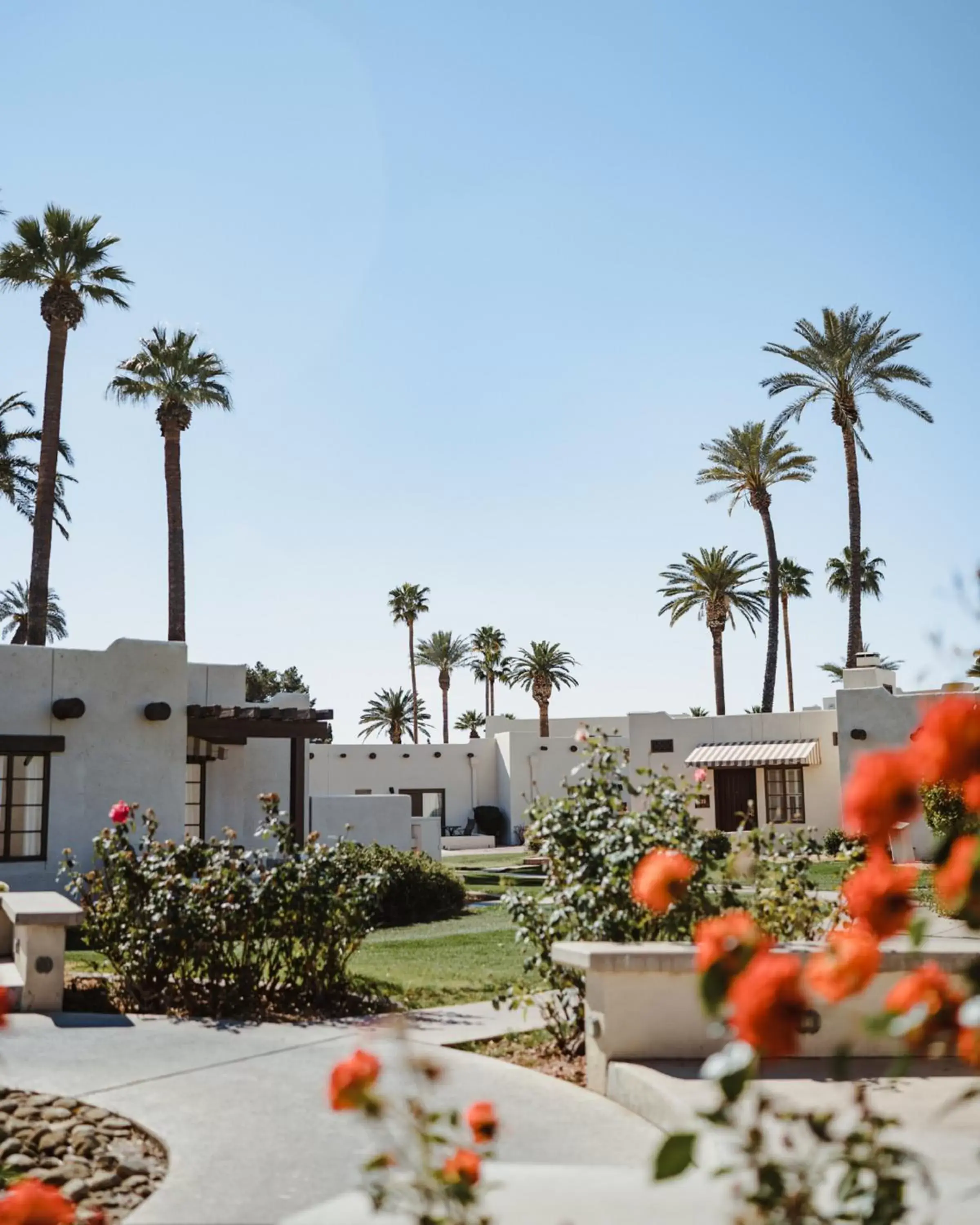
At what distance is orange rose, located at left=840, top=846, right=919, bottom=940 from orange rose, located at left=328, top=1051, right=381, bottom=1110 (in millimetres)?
907

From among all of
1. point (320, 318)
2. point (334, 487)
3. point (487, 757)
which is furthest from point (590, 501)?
point (487, 757)

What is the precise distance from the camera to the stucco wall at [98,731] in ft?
52.8

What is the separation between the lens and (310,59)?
10.8 metres

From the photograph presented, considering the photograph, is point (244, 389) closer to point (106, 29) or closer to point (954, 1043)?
point (106, 29)

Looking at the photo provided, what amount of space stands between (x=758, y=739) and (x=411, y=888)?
1996cm

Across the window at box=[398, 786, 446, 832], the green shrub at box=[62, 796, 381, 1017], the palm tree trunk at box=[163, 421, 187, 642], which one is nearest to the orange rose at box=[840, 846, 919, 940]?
the green shrub at box=[62, 796, 381, 1017]

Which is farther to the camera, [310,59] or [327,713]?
[327,713]

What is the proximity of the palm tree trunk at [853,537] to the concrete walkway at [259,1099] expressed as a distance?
1063 inches

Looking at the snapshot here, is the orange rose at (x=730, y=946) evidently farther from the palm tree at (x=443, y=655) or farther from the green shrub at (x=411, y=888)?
the palm tree at (x=443, y=655)

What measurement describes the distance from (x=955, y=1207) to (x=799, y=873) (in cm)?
381

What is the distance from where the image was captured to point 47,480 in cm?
2555

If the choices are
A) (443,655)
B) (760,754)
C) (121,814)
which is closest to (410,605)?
(443,655)

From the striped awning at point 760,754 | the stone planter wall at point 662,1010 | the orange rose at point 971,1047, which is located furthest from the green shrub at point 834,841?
the orange rose at point 971,1047

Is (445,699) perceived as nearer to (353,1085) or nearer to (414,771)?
(414,771)
